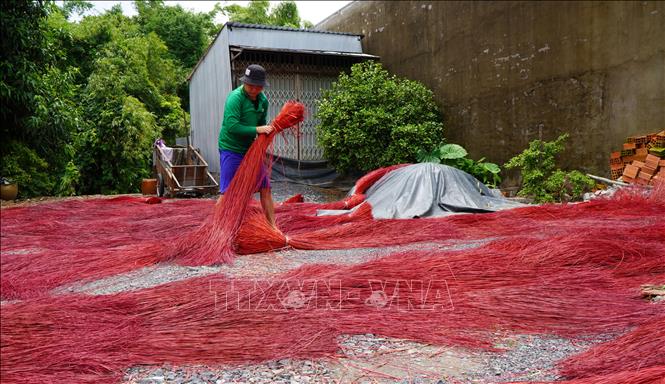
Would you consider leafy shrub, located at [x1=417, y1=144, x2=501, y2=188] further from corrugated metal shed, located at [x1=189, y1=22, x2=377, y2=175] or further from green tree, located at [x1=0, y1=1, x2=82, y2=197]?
green tree, located at [x1=0, y1=1, x2=82, y2=197]

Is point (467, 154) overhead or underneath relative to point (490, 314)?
overhead

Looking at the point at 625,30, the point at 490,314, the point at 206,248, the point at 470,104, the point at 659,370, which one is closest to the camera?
the point at 659,370

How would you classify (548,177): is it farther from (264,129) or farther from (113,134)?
(113,134)

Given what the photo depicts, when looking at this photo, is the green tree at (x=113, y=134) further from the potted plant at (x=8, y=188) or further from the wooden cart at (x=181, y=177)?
the potted plant at (x=8, y=188)

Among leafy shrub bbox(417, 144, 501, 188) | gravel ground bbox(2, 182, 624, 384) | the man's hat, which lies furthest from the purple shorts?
leafy shrub bbox(417, 144, 501, 188)

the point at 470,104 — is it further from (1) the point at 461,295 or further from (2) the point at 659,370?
(2) the point at 659,370

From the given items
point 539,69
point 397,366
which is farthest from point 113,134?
point 397,366

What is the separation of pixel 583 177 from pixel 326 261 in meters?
4.96

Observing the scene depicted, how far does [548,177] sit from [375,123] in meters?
3.24

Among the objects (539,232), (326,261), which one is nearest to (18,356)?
(326,261)

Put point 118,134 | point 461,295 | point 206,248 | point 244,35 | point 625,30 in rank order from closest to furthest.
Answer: point 461,295 → point 206,248 → point 625,30 → point 244,35 → point 118,134

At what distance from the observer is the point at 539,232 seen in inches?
177

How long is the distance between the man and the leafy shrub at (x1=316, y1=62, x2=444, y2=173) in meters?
5.19

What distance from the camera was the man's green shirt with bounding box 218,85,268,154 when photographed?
4109 millimetres
